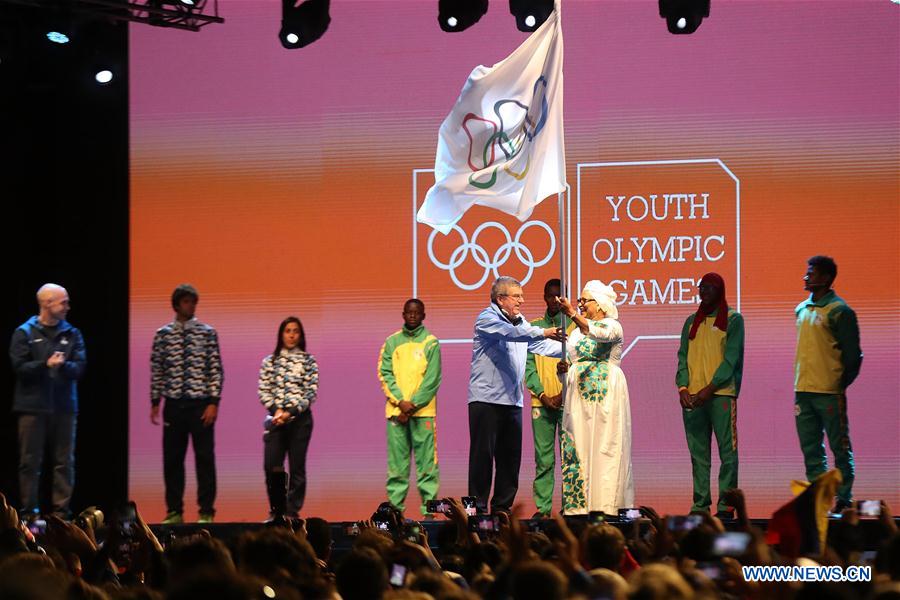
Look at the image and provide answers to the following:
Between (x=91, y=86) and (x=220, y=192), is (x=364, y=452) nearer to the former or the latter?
(x=220, y=192)

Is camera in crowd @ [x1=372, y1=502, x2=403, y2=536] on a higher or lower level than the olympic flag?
lower

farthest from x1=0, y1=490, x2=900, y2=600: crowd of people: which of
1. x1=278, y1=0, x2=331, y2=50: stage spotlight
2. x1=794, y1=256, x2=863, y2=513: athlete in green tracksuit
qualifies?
x1=278, y1=0, x2=331, y2=50: stage spotlight

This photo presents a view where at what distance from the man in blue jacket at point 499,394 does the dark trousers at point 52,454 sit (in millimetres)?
2767

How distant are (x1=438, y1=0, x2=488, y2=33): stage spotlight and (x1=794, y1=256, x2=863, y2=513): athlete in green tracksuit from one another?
11.0ft

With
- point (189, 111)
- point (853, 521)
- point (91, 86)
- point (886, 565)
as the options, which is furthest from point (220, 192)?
point (886, 565)

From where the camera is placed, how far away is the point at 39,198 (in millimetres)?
10477

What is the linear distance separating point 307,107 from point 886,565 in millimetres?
7672

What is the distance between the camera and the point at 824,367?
8.24m

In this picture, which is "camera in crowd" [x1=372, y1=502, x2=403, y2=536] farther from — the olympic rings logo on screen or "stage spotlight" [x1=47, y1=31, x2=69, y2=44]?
"stage spotlight" [x1=47, y1=31, x2=69, y2=44]

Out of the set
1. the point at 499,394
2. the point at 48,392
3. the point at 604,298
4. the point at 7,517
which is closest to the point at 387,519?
the point at 7,517

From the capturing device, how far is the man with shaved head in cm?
887

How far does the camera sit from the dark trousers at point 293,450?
9000 millimetres

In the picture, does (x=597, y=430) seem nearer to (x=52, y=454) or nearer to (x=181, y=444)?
(x=181, y=444)

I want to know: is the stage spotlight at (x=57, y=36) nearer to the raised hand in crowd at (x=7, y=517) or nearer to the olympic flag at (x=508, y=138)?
the olympic flag at (x=508, y=138)
